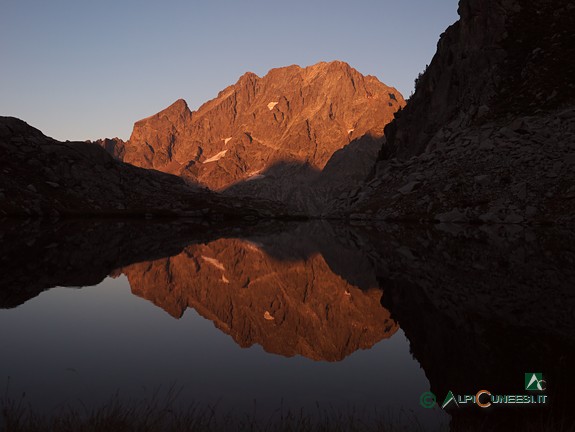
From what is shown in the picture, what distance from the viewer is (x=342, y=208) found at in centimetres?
10500

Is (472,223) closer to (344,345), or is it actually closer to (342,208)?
(342,208)

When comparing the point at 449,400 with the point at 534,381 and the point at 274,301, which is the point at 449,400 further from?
the point at 274,301

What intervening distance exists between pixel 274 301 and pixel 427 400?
8.25 m

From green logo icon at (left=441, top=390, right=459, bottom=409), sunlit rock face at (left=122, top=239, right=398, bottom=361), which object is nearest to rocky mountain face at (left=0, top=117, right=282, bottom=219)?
sunlit rock face at (left=122, top=239, right=398, bottom=361)

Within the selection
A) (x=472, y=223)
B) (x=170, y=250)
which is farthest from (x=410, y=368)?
(x=472, y=223)

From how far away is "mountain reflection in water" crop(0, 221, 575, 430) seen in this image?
891 cm

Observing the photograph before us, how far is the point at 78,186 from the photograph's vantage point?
85625mm

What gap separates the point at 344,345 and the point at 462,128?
81968 millimetres

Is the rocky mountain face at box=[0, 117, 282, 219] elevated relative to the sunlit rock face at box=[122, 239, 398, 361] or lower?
elevated

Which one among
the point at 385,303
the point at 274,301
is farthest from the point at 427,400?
the point at 274,301

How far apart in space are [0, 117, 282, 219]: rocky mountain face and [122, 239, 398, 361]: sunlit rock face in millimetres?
58341

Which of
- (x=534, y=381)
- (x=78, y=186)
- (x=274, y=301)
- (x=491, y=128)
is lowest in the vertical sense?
(x=534, y=381)

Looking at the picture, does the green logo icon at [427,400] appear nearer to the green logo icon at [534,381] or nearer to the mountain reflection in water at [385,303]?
the mountain reflection in water at [385,303]

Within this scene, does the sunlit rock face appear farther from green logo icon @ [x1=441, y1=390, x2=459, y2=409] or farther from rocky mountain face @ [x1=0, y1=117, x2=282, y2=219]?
rocky mountain face @ [x1=0, y1=117, x2=282, y2=219]
